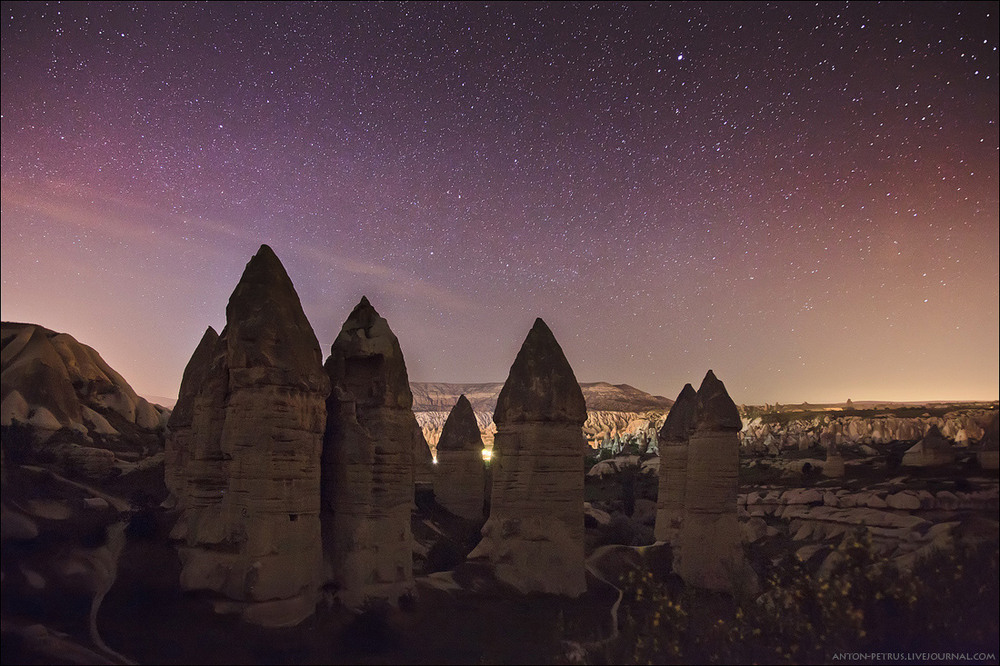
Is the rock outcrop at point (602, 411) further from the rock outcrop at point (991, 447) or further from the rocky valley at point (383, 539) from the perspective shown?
the rock outcrop at point (991, 447)

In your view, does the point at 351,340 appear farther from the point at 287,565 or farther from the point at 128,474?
the point at 128,474

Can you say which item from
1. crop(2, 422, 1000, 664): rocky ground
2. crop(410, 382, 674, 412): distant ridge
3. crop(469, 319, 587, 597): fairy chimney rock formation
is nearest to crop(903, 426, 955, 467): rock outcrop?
crop(2, 422, 1000, 664): rocky ground

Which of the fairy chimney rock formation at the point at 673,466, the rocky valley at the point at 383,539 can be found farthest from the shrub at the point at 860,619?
the fairy chimney rock formation at the point at 673,466

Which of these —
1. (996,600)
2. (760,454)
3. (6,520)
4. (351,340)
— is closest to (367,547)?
(351,340)

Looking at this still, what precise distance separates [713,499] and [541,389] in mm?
8225

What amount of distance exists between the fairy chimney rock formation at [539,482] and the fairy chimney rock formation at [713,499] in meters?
5.77

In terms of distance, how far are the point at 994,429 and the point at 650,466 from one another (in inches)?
1604

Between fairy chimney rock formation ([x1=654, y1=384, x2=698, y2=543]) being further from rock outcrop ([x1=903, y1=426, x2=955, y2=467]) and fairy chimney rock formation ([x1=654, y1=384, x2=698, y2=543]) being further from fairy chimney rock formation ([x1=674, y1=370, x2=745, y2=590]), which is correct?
rock outcrop ([x1=903, y1=426, x2=955, y2=467])

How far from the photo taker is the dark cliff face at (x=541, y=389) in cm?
2031

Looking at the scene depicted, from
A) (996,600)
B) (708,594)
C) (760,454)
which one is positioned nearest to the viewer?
(996,600)

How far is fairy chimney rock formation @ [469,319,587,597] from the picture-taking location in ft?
63.6

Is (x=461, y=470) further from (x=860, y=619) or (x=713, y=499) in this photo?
(x=860, y=619)

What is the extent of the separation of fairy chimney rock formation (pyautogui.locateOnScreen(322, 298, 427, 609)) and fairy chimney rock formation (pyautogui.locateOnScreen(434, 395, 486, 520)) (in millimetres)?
13718

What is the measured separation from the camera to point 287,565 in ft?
47.4
